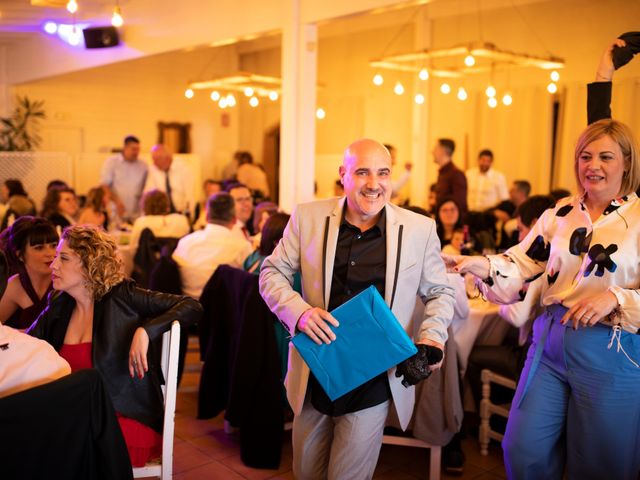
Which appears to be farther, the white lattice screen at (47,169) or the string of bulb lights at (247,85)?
the white lattice screen at (47,169)

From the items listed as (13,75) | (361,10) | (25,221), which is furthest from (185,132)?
(25,221)

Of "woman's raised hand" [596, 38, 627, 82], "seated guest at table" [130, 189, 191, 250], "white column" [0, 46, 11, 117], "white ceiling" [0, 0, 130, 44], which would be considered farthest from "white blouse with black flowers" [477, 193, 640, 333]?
"white column" [0, 46, 11, 117]

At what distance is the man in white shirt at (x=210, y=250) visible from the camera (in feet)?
15.7

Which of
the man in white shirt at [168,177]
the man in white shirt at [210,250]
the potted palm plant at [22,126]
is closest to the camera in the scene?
the man in white shirt at [210,250]

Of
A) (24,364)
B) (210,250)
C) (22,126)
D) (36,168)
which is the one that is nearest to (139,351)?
(24,364)

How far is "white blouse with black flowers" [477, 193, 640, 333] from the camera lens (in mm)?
2260

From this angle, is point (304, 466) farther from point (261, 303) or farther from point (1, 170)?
point (1, 170)

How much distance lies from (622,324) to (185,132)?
12.0 meters

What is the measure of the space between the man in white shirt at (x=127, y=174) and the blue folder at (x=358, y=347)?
6.99 m

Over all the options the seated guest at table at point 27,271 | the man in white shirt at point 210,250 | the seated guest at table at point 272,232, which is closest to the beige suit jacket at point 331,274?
the seated guest at table at point 272,232

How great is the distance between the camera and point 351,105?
12.1m

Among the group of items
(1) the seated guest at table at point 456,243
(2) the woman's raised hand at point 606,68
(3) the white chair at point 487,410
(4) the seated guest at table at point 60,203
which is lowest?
(3) the white chair at point 487,410

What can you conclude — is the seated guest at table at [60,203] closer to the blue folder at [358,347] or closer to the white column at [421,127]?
the blue folder at [358,347]

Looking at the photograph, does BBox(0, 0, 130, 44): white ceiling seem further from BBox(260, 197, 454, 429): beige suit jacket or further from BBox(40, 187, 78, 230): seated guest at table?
BBox(260, 197, 454, 429): beige suit jacket
